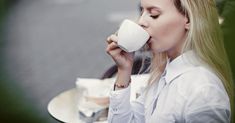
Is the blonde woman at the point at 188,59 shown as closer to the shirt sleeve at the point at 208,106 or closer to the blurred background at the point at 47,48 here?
the shirt sleeve at the point at 208,106

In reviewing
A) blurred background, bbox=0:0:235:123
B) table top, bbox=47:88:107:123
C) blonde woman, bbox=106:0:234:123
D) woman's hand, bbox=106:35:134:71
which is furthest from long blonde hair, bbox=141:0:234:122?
blurred background, bbox=0:0:235:123

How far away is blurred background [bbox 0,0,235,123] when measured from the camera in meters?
2.27

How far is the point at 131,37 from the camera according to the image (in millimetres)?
914

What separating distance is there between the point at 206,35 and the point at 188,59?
60 mm

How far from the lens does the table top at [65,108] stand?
4.58 feet

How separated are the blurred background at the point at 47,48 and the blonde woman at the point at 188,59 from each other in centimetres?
114

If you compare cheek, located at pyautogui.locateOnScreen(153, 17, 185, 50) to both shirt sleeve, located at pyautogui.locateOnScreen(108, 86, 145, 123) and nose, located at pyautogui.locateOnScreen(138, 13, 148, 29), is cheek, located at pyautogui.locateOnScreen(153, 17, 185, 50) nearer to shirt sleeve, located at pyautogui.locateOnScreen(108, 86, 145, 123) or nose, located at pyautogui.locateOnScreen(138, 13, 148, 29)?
nose, located at pyautogui.locateOnScreen(138, 13, 148, 29)

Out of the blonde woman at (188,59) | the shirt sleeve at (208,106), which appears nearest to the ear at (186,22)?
the blonde woman at (188,59)

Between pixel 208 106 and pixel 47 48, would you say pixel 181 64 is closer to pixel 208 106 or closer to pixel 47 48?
pixel 208 106

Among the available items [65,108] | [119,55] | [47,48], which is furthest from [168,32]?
[47,48]

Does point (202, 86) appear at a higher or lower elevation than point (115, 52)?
lower

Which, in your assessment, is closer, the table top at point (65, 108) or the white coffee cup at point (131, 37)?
the white coffee cup at point (131, 37)

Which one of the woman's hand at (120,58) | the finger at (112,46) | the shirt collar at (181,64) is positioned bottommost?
the shirt collar at (181,64)

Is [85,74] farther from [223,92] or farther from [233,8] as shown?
[223,92]
